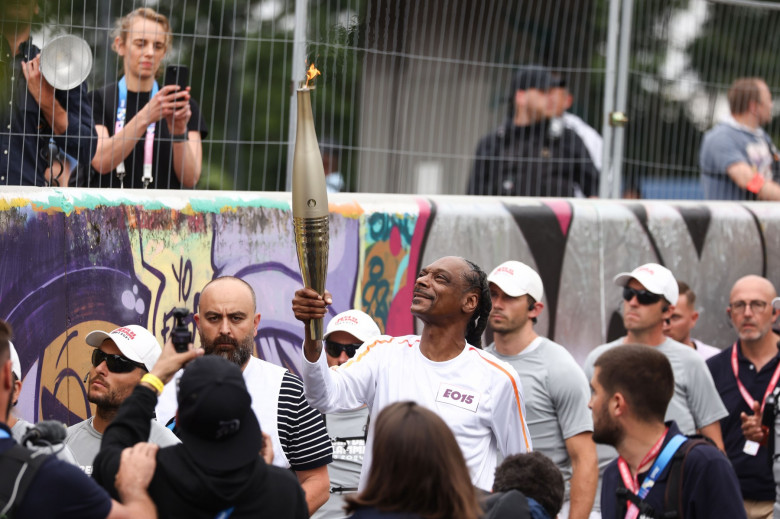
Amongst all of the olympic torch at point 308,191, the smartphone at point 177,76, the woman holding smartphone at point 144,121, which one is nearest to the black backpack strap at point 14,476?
the olympic torch at point 308,191

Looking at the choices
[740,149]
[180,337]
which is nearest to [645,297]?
[740,149]

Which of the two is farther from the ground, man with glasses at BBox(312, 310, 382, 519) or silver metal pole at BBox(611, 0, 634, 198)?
silver metal pole at BBox(611, 0, 634, 198)

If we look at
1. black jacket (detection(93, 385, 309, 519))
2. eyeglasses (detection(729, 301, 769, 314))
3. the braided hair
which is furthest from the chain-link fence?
black jacket (detection(93, 385, 309, 519))

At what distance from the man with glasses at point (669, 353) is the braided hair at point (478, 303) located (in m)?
1.84

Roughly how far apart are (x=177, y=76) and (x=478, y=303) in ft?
8.46

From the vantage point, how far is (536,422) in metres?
7.13

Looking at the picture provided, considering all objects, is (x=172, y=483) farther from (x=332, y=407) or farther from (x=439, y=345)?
(x=439, y=345)

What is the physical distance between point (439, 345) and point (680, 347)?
111 inches

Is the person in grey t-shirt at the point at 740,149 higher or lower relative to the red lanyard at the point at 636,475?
higher

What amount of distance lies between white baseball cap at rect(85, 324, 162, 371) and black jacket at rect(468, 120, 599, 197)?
3.74m

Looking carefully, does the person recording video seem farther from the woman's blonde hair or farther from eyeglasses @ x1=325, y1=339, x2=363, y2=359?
eyeglasses @ x1=325, y1=339, x2=363, y2=359

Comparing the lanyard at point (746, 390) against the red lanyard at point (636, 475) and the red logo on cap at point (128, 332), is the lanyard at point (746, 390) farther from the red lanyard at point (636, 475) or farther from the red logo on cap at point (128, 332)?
the red logo on cap at point (128, 332)

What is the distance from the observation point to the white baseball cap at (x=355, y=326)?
711 centimetres

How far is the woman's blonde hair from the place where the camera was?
7.41 meters
